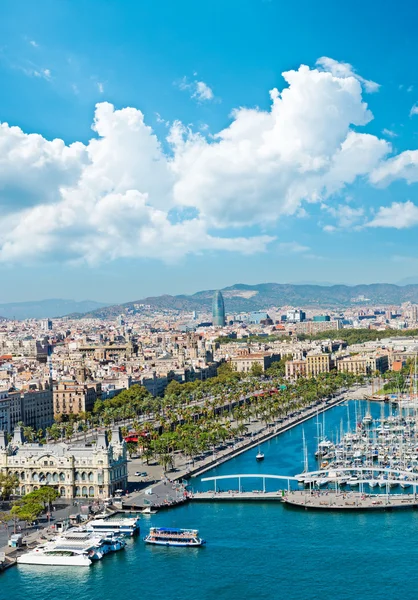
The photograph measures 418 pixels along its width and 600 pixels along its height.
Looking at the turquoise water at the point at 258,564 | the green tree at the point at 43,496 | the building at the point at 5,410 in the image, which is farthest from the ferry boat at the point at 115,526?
the building at the point at 5,410

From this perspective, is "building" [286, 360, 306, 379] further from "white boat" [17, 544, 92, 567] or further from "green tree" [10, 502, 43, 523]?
"white boat" [17, 544, 92, 567]

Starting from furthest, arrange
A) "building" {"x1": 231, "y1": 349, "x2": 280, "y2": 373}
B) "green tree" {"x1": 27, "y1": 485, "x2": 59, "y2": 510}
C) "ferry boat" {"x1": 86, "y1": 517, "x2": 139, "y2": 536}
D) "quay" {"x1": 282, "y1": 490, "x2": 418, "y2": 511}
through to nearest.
→ 1. "building" {"x1": 231, "y1": 349, "x2": 280, "y2": 373}
2. "quay" {"x1": 282, "y1": 490, "x2": 418, "y2": 511}
3. "green tree" {"x1": 27, "y1": 485, "x2": 59, "y2": 510}
4. "ferry boat" {"x1": 86, "y1": 517, "x2": 139, "y2": 536}

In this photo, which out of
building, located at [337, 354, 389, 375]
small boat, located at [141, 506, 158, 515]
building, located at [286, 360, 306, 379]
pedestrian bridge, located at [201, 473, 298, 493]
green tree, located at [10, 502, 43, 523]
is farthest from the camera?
building, located at [286, 360, 306, 379]

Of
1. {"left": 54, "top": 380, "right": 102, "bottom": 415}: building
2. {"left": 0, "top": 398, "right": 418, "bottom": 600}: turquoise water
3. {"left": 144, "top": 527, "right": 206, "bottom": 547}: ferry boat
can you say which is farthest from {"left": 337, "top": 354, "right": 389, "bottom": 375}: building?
{"left": 144, "top": 527, "right": 206, "bottom": 547}: ferry boat

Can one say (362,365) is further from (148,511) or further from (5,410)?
(148,511)

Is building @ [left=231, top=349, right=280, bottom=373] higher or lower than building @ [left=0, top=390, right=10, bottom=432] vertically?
higher
